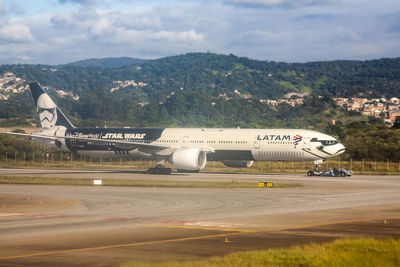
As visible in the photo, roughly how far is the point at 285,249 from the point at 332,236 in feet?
11.6

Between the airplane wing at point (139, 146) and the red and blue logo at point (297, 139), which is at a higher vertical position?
the red and blue logo at point (297, 139)

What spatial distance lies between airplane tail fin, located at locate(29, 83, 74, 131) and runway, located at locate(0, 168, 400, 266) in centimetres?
2764

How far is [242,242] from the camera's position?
17.6m

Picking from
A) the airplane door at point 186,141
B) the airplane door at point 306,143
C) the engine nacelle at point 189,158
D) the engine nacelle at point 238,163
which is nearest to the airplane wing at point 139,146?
the airplane door at point 186,141

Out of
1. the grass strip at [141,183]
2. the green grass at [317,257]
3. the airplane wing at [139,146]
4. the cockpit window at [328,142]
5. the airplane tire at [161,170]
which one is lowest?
the green grass at [317,257]

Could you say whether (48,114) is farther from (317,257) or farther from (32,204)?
(317,257)

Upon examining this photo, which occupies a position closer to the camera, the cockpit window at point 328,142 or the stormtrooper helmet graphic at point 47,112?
the cockpit window at point 328,142

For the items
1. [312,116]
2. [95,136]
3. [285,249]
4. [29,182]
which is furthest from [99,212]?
[312,116]

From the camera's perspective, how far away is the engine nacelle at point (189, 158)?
53969 millimetres

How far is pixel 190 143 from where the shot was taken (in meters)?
58.7

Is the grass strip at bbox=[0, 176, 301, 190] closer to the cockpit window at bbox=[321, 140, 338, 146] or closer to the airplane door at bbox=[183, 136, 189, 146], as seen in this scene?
the cockpit window at bbox=[321, 140, 338, 146]

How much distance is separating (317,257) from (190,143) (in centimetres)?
4448

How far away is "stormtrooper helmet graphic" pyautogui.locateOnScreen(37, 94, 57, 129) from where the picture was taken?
66812mm

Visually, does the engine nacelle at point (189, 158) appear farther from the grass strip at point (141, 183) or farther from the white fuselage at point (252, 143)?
the grass strip at point (141, 183)
